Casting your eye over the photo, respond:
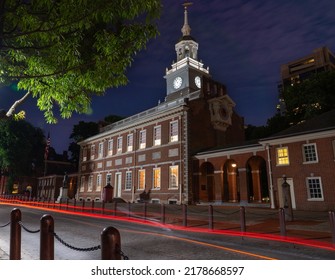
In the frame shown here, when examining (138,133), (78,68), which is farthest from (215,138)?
(78,68)

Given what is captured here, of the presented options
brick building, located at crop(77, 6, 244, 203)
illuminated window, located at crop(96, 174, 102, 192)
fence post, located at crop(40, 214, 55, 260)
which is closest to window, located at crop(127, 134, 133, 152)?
brick building, located at crop(77, 6, 244, 203)

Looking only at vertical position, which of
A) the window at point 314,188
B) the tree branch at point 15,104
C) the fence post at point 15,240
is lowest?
the fence post at point 15,240

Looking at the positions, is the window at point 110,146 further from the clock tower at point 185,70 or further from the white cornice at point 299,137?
the white cornice at point 299,137

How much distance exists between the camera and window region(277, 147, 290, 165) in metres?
19.8

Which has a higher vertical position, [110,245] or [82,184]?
[82,184]

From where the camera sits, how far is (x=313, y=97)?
93.5 feet

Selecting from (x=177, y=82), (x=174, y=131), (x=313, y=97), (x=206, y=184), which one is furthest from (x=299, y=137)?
(x=177, y=82)

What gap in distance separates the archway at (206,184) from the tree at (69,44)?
20.2 m

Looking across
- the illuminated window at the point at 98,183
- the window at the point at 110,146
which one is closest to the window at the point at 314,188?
the window at the point at 110,146

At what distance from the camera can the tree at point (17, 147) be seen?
150ft

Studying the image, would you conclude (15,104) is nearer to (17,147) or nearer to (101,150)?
(101,150)

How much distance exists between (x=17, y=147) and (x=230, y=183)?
126 ft

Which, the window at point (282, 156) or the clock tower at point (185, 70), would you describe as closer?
the window at point (282, 156)
